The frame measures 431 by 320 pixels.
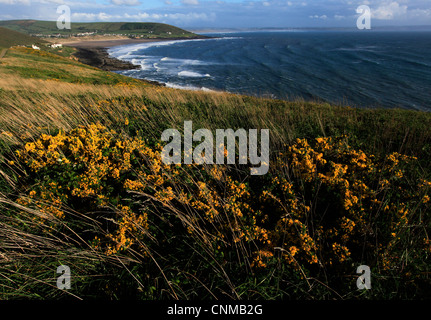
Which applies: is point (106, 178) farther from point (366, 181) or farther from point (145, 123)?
point (366, 181)

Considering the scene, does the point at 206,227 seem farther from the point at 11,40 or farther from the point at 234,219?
the point at 11,40

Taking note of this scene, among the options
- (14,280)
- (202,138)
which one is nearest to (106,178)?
(14,280)

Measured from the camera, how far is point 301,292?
2135mm

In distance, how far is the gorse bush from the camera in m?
2.21

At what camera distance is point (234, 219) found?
8.86 ft

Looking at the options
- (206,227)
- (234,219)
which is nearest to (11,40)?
(206,227)

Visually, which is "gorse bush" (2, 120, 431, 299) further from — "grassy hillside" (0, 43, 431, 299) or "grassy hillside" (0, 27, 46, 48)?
"grassy hillside" (0, 27, 46, 48)

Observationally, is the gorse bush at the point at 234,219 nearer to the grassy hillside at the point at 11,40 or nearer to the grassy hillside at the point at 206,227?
the grassy hillside at the point at 206,227

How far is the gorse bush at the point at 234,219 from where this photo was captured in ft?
7.23

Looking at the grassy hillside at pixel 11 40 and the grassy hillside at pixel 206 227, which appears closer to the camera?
the grassy hillside at pixel 206 227

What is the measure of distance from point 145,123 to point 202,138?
1.57 metres

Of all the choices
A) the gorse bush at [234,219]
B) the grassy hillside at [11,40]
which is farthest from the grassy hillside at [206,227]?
the grassy hillside at [11,40]

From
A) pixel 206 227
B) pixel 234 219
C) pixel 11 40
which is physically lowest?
pixel 206 227

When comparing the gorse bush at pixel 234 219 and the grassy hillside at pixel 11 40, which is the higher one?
the grassy hillside at pixel 11 40
